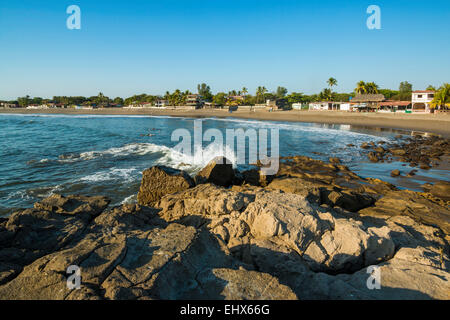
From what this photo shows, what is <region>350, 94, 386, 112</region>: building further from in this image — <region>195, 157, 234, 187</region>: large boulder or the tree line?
<region>195, 157, 234, 187</region>: large boulder

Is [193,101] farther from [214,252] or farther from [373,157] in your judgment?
[214,252]

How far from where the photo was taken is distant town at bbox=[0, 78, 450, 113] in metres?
51.4

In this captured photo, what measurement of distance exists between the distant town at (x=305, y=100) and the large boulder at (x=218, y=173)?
4858 cm

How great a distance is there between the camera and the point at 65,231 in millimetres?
4387

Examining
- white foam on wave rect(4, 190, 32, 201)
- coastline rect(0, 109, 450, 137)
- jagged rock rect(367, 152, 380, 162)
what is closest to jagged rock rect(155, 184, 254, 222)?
white foam on wave rect(4, 190, 32, 201)

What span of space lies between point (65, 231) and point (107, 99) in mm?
141102

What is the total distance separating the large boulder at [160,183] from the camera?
8.18m

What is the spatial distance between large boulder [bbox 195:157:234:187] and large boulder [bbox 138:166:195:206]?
149 cm

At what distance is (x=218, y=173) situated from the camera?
34.0ft
